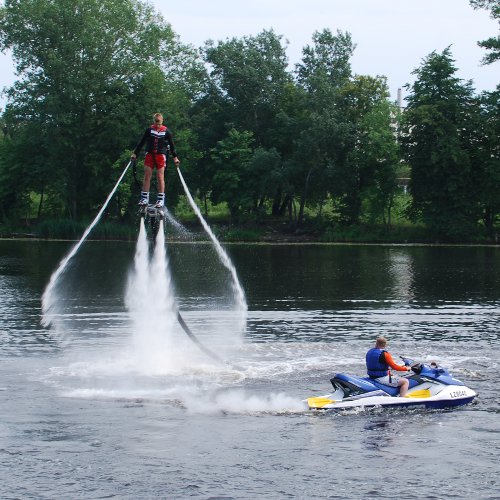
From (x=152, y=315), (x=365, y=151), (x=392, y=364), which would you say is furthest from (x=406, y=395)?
(x=365, y=151)

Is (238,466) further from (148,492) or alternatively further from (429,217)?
(429,217)

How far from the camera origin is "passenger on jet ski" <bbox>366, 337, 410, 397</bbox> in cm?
2862

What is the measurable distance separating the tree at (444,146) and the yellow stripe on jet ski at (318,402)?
229 feet

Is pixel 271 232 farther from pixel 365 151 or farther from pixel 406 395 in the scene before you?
pixel 406 395

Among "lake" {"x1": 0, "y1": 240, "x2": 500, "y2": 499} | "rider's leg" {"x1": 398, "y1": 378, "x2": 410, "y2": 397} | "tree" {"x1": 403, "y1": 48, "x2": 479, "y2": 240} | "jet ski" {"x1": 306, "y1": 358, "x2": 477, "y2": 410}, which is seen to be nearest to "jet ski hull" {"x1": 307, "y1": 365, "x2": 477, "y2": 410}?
"jet ski" {"x1": 306, "y1": 358, "x2": 477, "y2": 410}

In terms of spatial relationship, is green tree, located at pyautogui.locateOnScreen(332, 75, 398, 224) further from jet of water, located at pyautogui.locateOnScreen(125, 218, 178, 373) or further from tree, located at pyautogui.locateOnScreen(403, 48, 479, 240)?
jet of water, located at pyautogui.locateOnScreen(125, 218, 178, 373)

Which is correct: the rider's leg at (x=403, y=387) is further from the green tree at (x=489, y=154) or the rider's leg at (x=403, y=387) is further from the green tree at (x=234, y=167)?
the green tree at (x=234, y=167)

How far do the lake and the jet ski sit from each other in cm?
36

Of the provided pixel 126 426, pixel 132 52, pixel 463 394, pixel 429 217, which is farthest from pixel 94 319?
pixel 132 52

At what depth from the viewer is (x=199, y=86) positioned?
116m

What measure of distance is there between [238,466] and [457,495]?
5676 millimetres

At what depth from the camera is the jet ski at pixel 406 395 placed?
1126 inches

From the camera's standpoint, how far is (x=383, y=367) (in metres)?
29.0

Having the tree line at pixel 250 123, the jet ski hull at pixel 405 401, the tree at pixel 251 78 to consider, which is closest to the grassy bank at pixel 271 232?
the tree line at pixel 250 123
